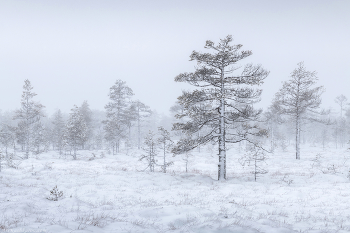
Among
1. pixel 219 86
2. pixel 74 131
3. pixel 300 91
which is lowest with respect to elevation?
pixel 74 131

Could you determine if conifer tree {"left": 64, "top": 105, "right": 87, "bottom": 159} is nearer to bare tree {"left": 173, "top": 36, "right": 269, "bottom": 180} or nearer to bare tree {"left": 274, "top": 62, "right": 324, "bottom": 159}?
bare tree {"left": 173, "top": 36, "right": 269, "bottom": 180}

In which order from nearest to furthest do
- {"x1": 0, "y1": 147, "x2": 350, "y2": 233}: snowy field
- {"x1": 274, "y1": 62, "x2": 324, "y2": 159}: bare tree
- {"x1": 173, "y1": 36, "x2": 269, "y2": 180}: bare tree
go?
{"x1": 0, "y1": 147, "x2": 350, "y2": 233}: snowy field
{"x1": 173, "y1": 36, "x2": 269, "y2": 180}: bare tree
{"x1": 274, "y1": 62, "x2": 324, "y2": 159}: bare tree

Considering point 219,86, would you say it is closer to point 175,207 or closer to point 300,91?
point 175,207

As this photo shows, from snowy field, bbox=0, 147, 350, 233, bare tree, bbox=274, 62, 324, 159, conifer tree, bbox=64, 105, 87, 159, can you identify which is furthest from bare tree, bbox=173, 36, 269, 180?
conifer tree, bbox=64, 105, 87, 159

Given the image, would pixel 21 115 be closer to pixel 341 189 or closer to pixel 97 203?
pixel 97 203

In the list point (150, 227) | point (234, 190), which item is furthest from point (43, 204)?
point (234, 190)

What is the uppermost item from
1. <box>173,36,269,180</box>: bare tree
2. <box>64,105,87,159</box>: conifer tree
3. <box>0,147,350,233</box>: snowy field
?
<box>173,36,269,180</box>: bare tree

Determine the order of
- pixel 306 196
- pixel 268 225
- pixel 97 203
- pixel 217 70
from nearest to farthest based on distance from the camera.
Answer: pixel 268 225 < pixel 97 203 < pixel 306 196 < pixel 217 70

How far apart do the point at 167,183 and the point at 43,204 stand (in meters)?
7.00

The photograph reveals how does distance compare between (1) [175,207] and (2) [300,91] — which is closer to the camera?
(1) [175,207]

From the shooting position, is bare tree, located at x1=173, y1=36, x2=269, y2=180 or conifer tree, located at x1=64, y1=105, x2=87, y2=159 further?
conifer tree, located at x1=64, y1=105, x2=87, y2=159

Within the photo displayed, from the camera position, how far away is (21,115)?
87.9 ft

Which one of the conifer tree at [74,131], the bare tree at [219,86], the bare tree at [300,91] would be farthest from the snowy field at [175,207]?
the conifer tree at [74,131]

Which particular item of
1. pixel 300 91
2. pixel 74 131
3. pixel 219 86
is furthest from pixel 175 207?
pixel 74 131
